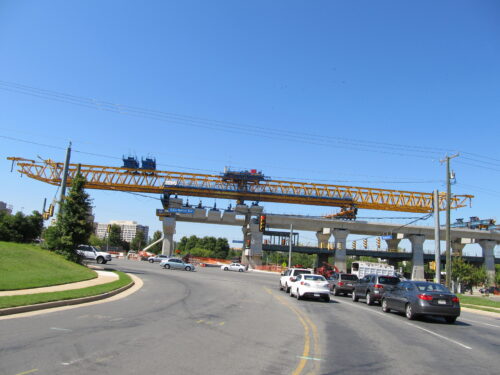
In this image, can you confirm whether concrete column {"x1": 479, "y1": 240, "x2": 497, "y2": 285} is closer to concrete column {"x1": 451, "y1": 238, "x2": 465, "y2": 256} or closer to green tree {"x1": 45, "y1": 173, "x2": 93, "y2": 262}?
concrete column {"x1": 451, "y1": 238, "x2": 465, "y2": 256}

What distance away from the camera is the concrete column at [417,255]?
68.0m

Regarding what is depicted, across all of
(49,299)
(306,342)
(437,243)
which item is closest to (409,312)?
(306,342)

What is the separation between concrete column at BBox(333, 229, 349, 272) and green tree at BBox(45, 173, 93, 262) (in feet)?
154

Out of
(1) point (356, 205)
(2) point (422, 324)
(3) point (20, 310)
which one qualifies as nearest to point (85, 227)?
(3) point (20, 310)

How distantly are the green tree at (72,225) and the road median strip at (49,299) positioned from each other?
547 inches

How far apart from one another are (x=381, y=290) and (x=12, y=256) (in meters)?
20.3

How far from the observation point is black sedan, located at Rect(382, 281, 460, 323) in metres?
14.4

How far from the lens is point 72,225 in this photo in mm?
30219

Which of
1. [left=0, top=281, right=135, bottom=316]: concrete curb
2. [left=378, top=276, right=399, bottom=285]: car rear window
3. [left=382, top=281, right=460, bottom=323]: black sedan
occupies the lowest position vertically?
[left=0, top=281, right=135, bottom=316]: concrete curb

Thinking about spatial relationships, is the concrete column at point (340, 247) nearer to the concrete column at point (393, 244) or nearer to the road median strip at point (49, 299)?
the concrete column at point (393, 244)

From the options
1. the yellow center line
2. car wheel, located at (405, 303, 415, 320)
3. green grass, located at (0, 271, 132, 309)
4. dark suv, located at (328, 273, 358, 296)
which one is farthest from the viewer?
dark suv, located at (328, 273, 358, 296)

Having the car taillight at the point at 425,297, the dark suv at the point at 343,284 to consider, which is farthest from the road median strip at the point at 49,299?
the dark suv at the point at 343,284

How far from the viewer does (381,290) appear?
2067cm

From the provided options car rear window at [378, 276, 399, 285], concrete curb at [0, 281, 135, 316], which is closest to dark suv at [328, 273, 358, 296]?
car rear window at [378, 276, 399, 285]
